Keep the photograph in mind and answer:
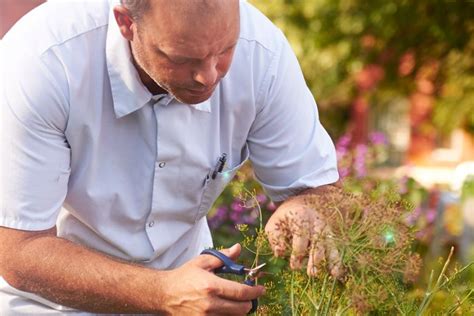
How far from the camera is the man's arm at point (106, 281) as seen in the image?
2061 mm

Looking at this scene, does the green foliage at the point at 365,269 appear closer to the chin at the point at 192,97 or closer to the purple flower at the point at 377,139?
the chin at the point at 192,97

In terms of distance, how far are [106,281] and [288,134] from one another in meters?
0.63

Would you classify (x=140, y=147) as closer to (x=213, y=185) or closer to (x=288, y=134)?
(x=213, y=185)

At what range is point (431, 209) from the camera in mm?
6723

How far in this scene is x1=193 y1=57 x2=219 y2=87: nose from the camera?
6.94 feet

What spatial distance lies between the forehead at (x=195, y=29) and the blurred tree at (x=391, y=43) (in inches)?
298

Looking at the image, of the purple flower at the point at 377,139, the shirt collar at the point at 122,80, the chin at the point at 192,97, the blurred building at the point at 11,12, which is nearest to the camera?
the chin at the point at 192,97

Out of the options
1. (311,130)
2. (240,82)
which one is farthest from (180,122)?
(311,130)

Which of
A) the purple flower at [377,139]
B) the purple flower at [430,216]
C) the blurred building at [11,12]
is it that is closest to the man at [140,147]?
the purple flower at [377,139]

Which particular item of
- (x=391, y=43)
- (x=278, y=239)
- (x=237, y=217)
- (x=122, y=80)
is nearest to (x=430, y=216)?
(x=237, y=217)

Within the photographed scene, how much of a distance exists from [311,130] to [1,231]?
83 centimetres

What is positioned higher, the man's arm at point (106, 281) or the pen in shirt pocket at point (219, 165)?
the pen in shirt pocket at point (219, 165)

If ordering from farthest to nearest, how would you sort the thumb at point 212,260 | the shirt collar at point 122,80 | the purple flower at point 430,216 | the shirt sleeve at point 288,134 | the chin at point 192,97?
the purple flower at point 430,216, the shirt sleeve at point 288,134, the shirt collar at point 122,80, the chin at point 192,97, the thumb at point 212,260

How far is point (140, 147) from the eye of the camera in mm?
2469
